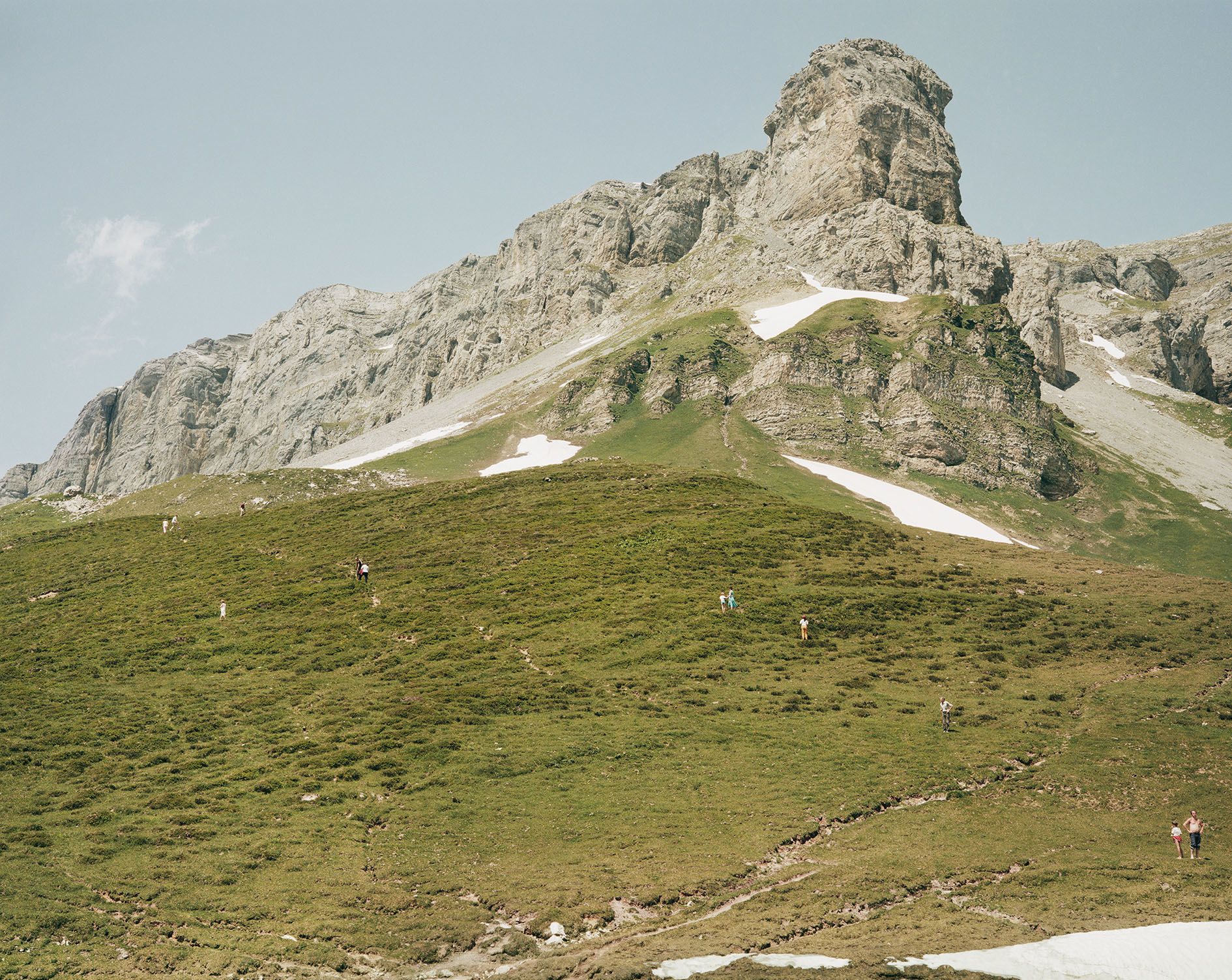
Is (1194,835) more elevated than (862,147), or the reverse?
(862,147)

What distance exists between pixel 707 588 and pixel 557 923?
112ft

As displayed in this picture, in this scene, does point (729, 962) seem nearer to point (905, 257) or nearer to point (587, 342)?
point (905, 257)

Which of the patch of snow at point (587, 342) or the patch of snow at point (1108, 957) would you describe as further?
the patch of snow at point (587, 342)

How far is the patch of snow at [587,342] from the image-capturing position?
182 metres

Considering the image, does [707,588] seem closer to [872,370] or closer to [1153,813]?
[1153,813]

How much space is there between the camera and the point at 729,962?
23.2m

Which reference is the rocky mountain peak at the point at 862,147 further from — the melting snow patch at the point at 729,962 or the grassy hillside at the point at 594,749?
the melting snow patch at the point at 729,962

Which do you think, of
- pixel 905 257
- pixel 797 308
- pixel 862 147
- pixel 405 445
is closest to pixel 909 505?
pixel 797 308

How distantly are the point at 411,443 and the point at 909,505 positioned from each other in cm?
8225

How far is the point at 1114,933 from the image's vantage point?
79.0 feet

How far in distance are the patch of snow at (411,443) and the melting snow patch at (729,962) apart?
120053mm

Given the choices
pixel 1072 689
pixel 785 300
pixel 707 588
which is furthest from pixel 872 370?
pixel 1072 689

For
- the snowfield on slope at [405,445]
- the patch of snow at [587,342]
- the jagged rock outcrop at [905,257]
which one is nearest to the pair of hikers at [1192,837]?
the snowfield on slope at [405,445]

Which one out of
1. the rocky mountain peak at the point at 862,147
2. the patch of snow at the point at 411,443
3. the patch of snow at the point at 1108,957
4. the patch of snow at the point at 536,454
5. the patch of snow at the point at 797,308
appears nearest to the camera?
the patch of snow at the point at 1108,957
